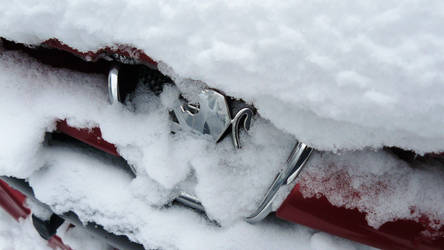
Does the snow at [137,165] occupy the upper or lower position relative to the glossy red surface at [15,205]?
upper

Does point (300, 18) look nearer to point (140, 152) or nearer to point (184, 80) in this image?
point (184, 80)

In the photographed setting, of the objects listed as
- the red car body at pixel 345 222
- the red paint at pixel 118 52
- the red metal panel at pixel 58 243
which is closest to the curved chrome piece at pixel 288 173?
the red car body at pixel 345 222

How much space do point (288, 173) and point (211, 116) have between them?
176mm

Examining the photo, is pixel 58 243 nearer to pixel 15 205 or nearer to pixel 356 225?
pixel 15 205

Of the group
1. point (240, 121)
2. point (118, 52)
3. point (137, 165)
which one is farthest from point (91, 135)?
point (240, 121)

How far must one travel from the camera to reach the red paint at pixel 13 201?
4.06ft

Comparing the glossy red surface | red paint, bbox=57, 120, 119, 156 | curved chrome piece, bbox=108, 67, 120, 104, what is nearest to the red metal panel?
the glossy red surface

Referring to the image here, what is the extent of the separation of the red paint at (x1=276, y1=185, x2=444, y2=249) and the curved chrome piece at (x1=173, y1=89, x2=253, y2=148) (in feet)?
0.53

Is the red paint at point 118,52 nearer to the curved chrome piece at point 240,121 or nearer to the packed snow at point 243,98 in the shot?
the packed snow at point 243,98

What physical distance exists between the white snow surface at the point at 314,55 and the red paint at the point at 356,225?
0.14 m

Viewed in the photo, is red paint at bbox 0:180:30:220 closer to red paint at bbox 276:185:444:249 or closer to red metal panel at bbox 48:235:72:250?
red metal panel at bbox 48:235:72:250

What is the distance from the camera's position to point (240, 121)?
63 cm

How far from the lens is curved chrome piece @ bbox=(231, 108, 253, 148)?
0.61 metres

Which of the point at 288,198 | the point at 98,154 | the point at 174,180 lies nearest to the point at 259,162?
the point at 288,198
